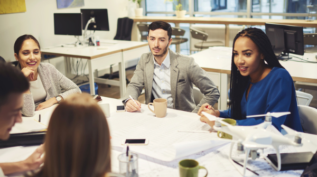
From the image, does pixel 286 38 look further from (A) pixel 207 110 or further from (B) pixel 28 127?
(B) pixel 28 127

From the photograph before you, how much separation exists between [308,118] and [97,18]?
147 inches

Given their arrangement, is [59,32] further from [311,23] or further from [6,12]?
[311,23]

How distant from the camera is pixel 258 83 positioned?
5.29 ft

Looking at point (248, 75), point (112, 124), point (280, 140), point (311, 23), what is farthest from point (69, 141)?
point (311, 23)

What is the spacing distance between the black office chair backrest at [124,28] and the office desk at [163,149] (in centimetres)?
432

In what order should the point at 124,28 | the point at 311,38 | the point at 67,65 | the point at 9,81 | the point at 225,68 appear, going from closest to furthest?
the point at 9,81, the point at 225,68, the point at 311,38, the point at 67,65, the point at 124,28

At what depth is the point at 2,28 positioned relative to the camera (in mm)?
4148

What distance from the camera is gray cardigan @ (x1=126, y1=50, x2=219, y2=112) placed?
2.14m

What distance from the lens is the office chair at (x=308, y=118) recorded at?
155 centimetres

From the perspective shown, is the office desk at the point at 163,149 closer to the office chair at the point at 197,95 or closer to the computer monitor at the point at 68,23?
the office chair at the point at 197,95

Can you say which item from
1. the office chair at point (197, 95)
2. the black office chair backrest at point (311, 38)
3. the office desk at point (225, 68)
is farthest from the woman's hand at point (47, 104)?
the black office chair backrest at point (311, 38)

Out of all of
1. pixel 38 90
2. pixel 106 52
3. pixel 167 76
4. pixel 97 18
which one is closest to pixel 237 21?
pixel 97 18

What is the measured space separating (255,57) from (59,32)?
3500 mm

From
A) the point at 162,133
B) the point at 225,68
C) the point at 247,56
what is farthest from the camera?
the point at 225,68
